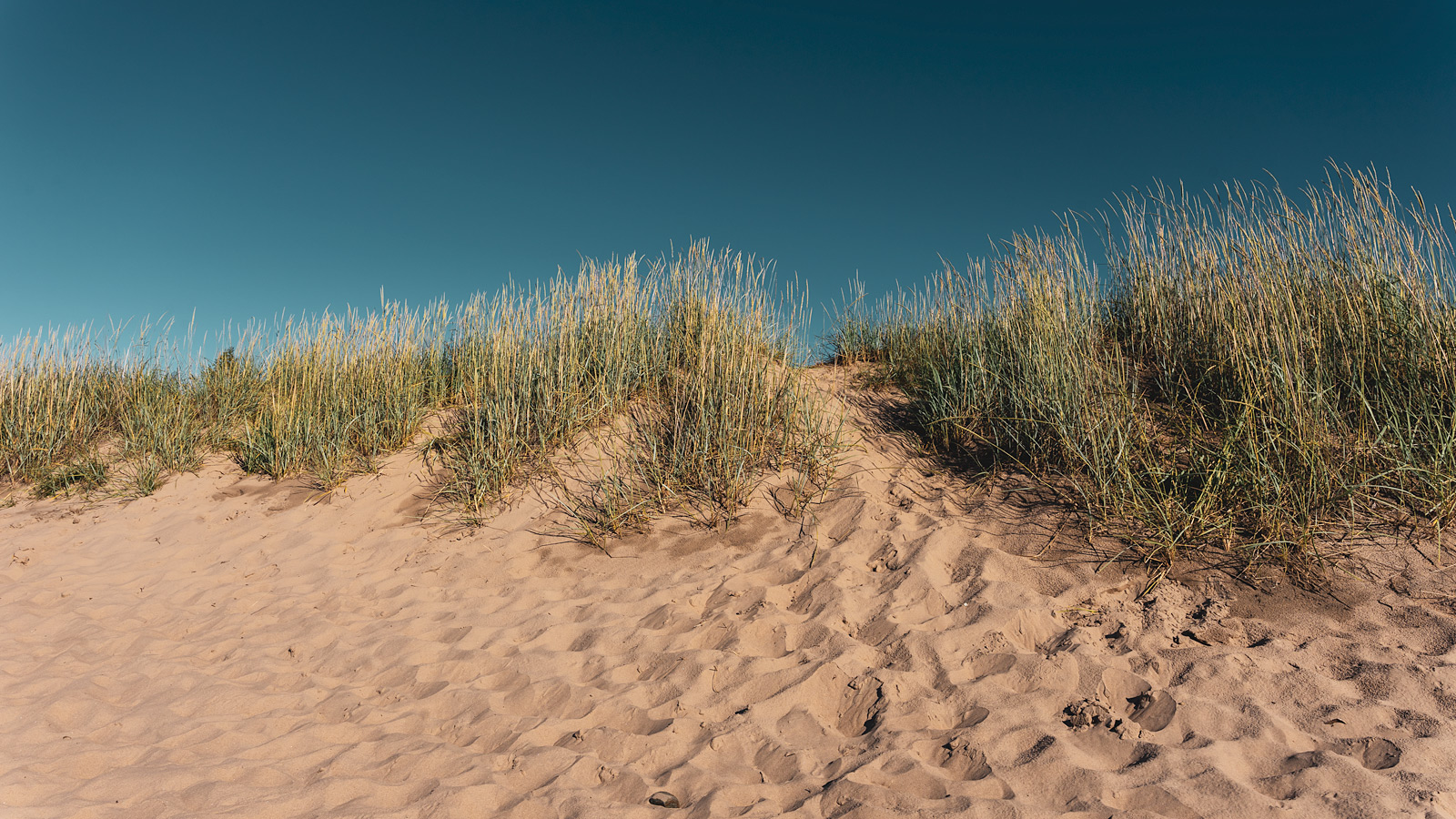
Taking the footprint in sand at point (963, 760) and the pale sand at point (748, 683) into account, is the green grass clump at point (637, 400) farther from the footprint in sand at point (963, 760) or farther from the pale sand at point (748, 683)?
the footprint in sand at point (963, 760)

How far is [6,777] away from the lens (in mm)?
1923

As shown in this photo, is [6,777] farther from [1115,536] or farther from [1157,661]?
[1115,536]

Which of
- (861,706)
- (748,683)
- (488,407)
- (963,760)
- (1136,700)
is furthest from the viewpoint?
(488,407)

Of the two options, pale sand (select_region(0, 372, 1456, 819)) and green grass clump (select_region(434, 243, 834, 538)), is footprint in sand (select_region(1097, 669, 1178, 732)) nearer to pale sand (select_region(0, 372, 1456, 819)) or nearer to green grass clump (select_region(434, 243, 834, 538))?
pale sand (select_region(0, 372, 1456, 819))

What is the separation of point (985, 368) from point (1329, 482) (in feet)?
5.56

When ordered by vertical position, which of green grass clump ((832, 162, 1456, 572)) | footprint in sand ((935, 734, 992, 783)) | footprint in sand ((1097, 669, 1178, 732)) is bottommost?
footprint in sand ((935, 734, 992, 783))

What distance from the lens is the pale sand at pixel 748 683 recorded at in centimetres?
174

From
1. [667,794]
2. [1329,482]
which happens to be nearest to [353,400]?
[667,794]

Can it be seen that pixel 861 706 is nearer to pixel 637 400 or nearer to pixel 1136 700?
pixel 1136 700

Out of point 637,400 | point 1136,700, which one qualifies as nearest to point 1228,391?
point 1136,700

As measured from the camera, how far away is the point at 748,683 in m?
2.29

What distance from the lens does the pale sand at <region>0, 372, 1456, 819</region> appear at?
1.74 meters

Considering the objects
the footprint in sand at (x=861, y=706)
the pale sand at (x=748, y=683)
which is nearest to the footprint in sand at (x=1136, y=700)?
the pale sand at (x=748, y=683)

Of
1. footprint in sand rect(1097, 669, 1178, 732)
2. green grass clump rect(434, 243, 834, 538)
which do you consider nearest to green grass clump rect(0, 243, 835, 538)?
green grass clump rect(434, 243, 834, 538)
